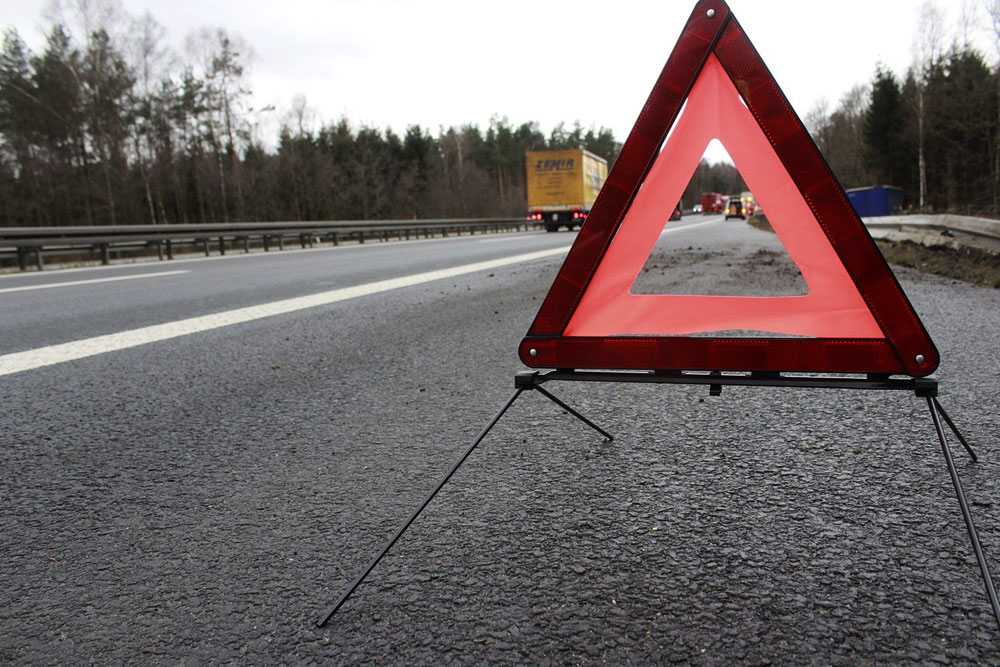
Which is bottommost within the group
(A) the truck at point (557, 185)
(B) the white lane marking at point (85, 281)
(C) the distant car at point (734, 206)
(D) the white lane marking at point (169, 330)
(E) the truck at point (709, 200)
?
(D) the white lane marking at point (169, 330)

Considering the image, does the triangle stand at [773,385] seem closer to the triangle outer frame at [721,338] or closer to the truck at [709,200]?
the triangle outer frame at [721,338]

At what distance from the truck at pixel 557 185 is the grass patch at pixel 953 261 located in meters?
26.3

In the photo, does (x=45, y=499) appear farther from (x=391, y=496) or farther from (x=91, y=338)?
(x=91, y=338)

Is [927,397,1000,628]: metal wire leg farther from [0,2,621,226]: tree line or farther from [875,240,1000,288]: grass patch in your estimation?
[0,2,621,226]: tree line

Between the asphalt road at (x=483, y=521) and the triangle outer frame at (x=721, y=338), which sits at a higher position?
the triangle outer frame at (x=721, y=338)

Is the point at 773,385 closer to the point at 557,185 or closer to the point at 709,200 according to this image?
the point at 709,200

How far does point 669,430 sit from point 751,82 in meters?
1.39

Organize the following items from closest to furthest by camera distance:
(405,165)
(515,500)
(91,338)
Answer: (515,500) < (91,338) < (405,165)

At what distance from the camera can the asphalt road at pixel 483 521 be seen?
137 centimetres

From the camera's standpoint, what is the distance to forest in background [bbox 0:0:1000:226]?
35625 millimetres

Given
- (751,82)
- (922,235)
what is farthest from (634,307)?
(922,235)

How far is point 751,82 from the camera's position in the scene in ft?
5.43

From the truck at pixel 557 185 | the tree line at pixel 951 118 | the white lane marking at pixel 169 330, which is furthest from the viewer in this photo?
the tree line at pixel 951 118

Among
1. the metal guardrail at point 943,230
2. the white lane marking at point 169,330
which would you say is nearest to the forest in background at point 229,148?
the metal guardrail at point 943,230
